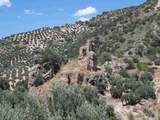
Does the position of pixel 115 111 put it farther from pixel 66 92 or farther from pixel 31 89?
pixel 31 89

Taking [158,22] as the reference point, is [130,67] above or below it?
below

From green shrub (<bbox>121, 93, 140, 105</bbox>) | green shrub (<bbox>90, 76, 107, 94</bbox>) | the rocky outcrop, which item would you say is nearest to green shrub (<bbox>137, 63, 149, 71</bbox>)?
the rocky outcrop

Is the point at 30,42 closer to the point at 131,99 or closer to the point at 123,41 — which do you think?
the point at 123,41

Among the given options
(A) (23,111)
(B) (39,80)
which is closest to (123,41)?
(B) (39,80)

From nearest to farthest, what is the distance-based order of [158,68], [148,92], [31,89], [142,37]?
[148,92] < [31,89] < [158,68] < [142,37]

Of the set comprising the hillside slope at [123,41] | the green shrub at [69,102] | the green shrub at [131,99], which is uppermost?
the hillside slope at [123,41]

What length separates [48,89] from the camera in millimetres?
39250

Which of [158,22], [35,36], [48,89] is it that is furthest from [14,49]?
[48,89]

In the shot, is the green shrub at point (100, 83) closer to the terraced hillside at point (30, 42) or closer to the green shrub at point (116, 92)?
the green shrub at point (116, 92)

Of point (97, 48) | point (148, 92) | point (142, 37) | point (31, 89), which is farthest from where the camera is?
point (97, 48)

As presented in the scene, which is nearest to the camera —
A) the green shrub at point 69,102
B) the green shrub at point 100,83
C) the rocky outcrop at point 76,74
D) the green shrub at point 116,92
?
the green shrub at point 69,102

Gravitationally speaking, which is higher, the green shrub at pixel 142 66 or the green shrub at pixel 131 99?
the green shrub at pixel 142 66

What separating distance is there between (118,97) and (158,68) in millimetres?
10961

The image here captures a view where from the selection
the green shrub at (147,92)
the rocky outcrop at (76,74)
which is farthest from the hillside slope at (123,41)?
the green shrub at (147,92)
